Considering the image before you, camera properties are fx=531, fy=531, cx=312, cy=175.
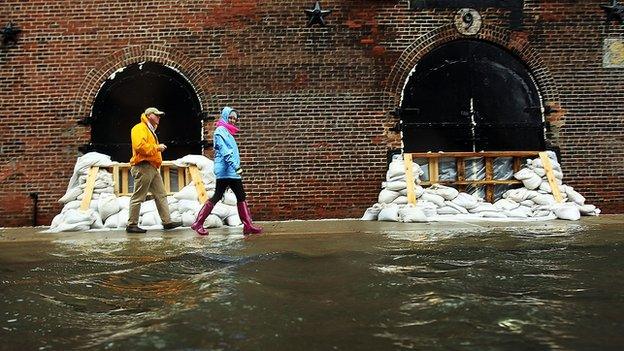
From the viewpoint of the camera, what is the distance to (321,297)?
120 inches

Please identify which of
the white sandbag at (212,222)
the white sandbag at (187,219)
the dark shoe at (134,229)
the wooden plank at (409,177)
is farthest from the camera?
the wooden plank at (409,177)

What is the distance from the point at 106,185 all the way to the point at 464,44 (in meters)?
6.23

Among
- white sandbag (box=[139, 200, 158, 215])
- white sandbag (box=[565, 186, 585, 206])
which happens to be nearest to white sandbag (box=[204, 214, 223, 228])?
white sandbag (box=[139, 200, 158, 215])

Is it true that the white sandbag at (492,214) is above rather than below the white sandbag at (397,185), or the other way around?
below

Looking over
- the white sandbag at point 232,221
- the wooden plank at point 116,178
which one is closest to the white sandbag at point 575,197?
the white sandbag at point 232,221

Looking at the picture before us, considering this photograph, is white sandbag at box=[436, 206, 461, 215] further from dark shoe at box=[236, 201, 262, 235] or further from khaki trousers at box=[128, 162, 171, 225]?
khaki trousers at box=[128, 162, 171, 225]

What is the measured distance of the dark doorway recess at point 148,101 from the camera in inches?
347

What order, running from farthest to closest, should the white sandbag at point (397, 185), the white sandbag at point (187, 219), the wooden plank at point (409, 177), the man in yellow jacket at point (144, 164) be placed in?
the white sandbag at point (397, 185) < the wooden plank at point (409, 177) < the white sandbag at point (187, 219) < the man in yellow jacket at point (144, 164)

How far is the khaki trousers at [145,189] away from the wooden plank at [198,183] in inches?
28.9

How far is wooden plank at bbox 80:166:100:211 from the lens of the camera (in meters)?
7.47

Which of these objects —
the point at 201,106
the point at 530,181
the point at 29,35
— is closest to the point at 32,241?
the point at 201,106

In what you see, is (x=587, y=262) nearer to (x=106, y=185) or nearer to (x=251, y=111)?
(x=251, y=111)

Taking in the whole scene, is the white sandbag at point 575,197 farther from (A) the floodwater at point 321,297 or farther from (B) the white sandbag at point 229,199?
(B) the white sandbag at point 229,199

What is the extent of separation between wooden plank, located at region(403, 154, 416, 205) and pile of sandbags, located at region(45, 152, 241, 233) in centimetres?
255
